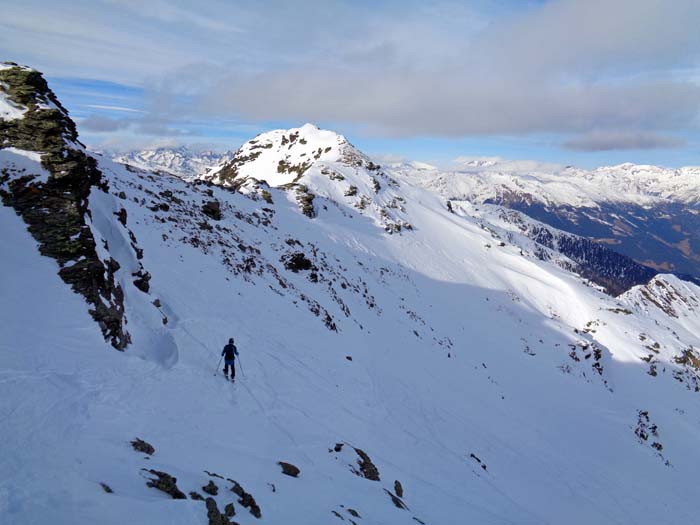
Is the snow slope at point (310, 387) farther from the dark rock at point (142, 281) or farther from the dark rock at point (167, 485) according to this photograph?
the dark rock at point (142, 281)

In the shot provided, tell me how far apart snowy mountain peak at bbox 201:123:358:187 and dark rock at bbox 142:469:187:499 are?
73.1m

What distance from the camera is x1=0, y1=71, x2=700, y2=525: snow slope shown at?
8.59 meters

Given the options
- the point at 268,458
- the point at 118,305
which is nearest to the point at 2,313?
the point at 118,305

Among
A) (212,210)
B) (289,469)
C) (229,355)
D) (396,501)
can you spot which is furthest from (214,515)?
(212,210)

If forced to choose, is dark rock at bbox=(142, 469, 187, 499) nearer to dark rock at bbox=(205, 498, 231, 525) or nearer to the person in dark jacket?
dark rock at bbox=(205, 498, 231, 525)

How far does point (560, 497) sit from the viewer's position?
19484 millimetres

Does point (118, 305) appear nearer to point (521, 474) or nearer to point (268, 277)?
point (268, 277)

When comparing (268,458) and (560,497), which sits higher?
(268,458)

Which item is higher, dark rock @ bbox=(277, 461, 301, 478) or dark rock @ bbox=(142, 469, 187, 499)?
dark rock @ bbox=(142, 469, 187, 499)

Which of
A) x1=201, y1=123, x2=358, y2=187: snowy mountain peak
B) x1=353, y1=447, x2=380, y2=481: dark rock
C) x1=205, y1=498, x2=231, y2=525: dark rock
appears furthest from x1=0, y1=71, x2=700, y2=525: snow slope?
x1=201, y1=123, x2=358, y2=187: snowy mountain peak

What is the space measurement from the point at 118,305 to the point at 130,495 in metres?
9.19

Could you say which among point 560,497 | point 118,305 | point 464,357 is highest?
point 118,305

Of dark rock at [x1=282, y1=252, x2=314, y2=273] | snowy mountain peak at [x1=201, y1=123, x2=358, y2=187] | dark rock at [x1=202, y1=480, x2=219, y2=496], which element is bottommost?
dark rock at [x1=202, y1=480, x2=219, y2=496]

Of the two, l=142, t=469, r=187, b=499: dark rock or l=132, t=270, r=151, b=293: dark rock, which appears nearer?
l=142, t=469, r=187, b=499: dark rock
